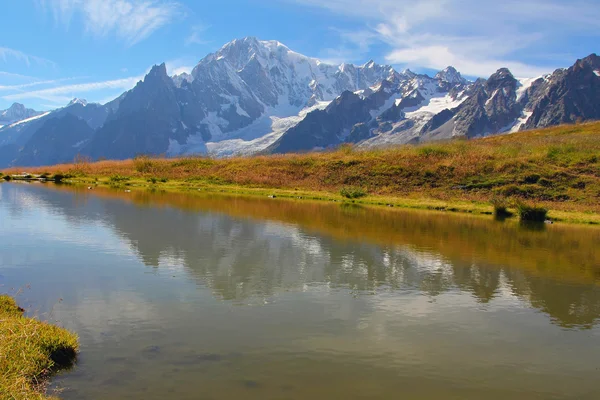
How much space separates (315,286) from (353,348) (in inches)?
228

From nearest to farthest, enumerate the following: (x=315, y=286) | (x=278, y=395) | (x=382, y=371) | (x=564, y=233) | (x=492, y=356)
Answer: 1. (x=278, y=395)
2. (x=382, y=371)
3. (x=492, y=356)
4. (x=315, y=286)
5. (x=564, y=233)

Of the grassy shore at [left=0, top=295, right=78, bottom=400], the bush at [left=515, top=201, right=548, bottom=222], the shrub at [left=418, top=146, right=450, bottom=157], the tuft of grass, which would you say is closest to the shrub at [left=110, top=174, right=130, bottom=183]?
the tuft of grass

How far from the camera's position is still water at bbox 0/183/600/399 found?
33.9ft

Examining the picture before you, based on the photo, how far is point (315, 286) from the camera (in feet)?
58.7

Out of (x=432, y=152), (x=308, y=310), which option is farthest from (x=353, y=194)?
(x=308, y=310)

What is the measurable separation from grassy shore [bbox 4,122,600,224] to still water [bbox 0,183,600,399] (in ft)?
77.5

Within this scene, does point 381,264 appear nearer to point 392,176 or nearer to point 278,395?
→ point 278,395

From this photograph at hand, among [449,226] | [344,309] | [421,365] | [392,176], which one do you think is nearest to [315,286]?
[344,309]

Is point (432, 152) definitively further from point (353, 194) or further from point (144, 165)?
point (144, 165)

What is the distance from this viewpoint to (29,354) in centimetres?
977

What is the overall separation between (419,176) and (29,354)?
58.7 metres

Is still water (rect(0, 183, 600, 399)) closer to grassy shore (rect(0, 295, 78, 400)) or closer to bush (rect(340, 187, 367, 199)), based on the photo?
grassy shore (rect(0, 295, 78, 400))

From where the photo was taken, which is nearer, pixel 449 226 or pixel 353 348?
pixel 353 348

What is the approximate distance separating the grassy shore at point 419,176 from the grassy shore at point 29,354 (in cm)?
4201
